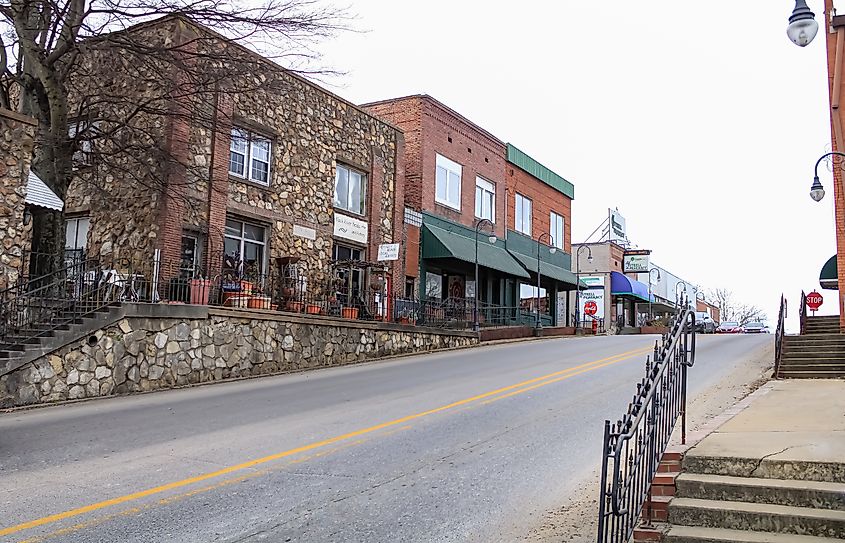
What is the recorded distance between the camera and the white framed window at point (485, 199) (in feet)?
114

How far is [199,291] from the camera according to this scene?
684 inches

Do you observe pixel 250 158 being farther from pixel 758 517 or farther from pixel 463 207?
pixel 758 517

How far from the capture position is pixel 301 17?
15422 mm

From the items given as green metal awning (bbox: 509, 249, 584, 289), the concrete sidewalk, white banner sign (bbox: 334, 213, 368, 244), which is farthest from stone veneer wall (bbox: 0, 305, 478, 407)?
green metal awning (bbox: 509, 249, 584, 289)

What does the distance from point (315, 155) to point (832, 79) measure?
17.1 metres

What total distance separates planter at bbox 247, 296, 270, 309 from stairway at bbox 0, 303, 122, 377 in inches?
168

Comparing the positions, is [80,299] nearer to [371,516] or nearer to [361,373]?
[361,373]

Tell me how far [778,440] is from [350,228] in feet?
64.2

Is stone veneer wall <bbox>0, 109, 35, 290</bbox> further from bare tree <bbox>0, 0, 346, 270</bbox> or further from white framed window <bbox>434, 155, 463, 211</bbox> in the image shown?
white framed window <bbox>434, 155, 463, 211</bbox>

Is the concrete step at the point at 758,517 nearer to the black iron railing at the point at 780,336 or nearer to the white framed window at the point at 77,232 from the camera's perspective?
the black iron railing at the point at 780,336

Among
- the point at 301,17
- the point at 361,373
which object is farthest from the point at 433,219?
the point at 301,17

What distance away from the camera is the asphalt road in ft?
20.0

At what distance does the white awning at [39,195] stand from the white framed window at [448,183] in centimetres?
1804

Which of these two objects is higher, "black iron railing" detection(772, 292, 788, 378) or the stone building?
the stone building
